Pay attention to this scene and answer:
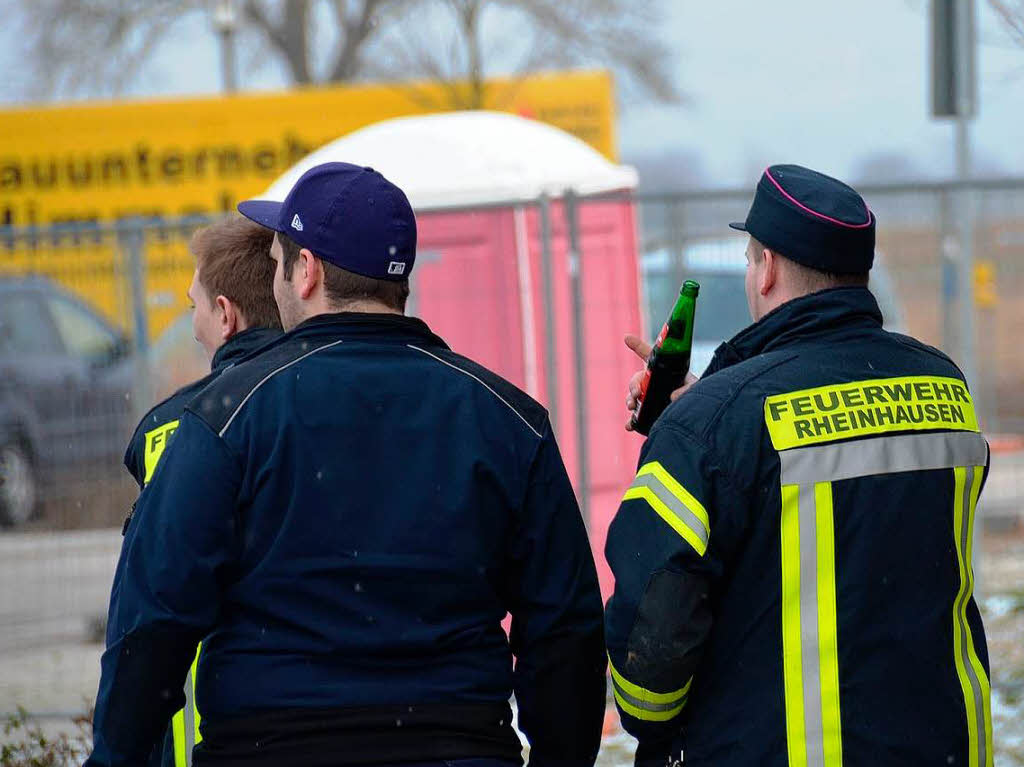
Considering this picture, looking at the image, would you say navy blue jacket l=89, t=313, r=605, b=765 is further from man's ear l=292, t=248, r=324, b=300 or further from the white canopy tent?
the white canopy tent

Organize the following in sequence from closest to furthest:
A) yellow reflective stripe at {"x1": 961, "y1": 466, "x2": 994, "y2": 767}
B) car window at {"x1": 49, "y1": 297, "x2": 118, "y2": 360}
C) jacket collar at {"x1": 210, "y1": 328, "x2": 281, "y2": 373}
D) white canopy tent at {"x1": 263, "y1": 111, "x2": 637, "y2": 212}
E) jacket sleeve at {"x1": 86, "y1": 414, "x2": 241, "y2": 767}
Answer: jacket sleeve at {"x1": 86, "y1": 414, "x2": 241, "y2": 767}
yellow reflective stripe at {"x1": 961, "y1": 466, "x2": 994, "y2": 767}
jacket collar at {"x1": 210, "y1": 328, "x2": 281, "y2": 373}
white canopy tent at {"x1": 263, "y1": 111, "x2": 637, "y2": 212}
car window at {"x1": 49, "y1": 297, "x2": 118, "y2": 360}

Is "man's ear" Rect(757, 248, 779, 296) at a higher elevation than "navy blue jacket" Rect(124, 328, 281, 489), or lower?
higher

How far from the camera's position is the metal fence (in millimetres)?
6574

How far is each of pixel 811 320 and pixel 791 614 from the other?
22.1 inches

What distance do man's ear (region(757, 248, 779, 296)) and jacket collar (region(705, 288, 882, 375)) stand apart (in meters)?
0.05

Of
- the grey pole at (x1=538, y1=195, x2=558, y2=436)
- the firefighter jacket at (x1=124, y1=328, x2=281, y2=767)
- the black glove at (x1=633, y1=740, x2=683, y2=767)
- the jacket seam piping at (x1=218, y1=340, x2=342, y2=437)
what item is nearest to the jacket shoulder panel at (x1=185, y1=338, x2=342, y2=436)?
the jacket seam piping at (x1=218, y1=340, x2=342, y2=437)

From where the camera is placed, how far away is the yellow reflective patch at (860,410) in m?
2.64

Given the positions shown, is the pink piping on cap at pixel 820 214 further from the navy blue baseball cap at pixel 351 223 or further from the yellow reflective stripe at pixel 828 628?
the navy blue baseball cap at pixel 351 223

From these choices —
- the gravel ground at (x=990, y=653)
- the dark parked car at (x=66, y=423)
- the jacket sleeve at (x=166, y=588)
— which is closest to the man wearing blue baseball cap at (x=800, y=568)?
the jacket sleeve at (x=166, y=588)

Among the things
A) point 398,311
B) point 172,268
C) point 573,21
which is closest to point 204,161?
point 172,268

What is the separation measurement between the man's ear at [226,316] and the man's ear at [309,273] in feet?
2.36

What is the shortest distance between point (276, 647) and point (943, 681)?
1225mm

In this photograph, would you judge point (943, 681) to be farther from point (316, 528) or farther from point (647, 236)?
point (647, 236)

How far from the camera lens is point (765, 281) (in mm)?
2828
